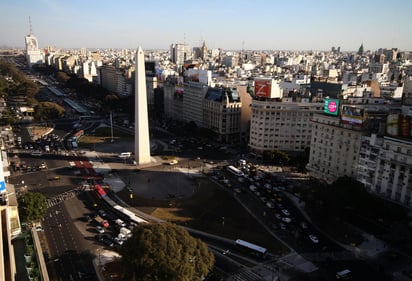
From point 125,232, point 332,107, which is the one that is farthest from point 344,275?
point 332,107

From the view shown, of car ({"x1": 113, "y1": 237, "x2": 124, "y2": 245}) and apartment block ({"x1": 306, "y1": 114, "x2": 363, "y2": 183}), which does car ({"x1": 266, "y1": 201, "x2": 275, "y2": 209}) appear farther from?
car ({"x1": 113, "y1": 237, "x2": 124, "y2": 245})

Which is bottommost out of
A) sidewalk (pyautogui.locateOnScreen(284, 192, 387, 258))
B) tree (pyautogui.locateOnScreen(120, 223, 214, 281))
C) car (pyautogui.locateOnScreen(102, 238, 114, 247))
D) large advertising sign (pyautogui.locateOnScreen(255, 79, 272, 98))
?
car (pyautogui.locateOnScreen(102, 238, 114, 247))

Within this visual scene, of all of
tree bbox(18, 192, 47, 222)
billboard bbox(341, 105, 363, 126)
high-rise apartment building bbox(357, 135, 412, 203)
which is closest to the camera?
tree bbox(18, 192, 47, 222)

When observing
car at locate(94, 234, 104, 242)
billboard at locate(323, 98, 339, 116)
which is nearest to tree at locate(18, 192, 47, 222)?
car at locate(94, 234, 104, 242)

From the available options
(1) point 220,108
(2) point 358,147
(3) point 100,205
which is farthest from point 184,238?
(1) point 220,108

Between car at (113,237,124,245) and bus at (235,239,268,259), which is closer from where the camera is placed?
bus at (235,239,268,259)

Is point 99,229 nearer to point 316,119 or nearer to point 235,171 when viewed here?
point 235,171
